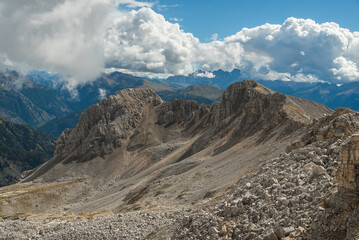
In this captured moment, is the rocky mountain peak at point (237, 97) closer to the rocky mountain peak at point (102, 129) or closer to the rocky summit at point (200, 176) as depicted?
the rocky summit at point (200, 176)

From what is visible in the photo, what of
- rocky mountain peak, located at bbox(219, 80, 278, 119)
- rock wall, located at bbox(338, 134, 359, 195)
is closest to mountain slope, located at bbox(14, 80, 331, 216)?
rocky mountain peak, located at bbox(219, 80, 278, 119)

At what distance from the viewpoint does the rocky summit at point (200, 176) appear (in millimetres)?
19859

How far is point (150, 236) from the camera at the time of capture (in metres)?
32.8

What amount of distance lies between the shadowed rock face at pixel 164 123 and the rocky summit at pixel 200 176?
2.08ft

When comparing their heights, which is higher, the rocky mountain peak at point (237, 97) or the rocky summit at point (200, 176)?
the rocky mountain peak at point (237, 97)

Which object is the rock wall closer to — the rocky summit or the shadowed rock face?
the rocky summit

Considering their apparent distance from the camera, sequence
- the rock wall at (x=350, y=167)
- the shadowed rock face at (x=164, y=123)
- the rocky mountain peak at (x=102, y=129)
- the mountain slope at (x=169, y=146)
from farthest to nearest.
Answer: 1. the rocky mountain peak at (x=102, y=129)
2. the shadowed rock face at (x=164, y=123)
3. the mountain slope at (x=169, y=146)
4. the rock wall at (x=350, y=167)

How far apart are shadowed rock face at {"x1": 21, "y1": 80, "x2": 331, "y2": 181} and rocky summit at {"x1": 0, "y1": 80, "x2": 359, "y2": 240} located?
63 centimetres

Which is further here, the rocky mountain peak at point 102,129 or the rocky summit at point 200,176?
the rocky mountain peak at point 102,129

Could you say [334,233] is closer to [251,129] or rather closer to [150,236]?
[150,236]

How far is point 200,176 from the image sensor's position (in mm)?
69000

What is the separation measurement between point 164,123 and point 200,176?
4458 inches

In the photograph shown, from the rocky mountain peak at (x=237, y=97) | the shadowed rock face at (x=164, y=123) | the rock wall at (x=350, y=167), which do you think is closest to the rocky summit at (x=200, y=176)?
the rock wall at (x=350, y=167)

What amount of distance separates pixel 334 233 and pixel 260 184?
935 cm
